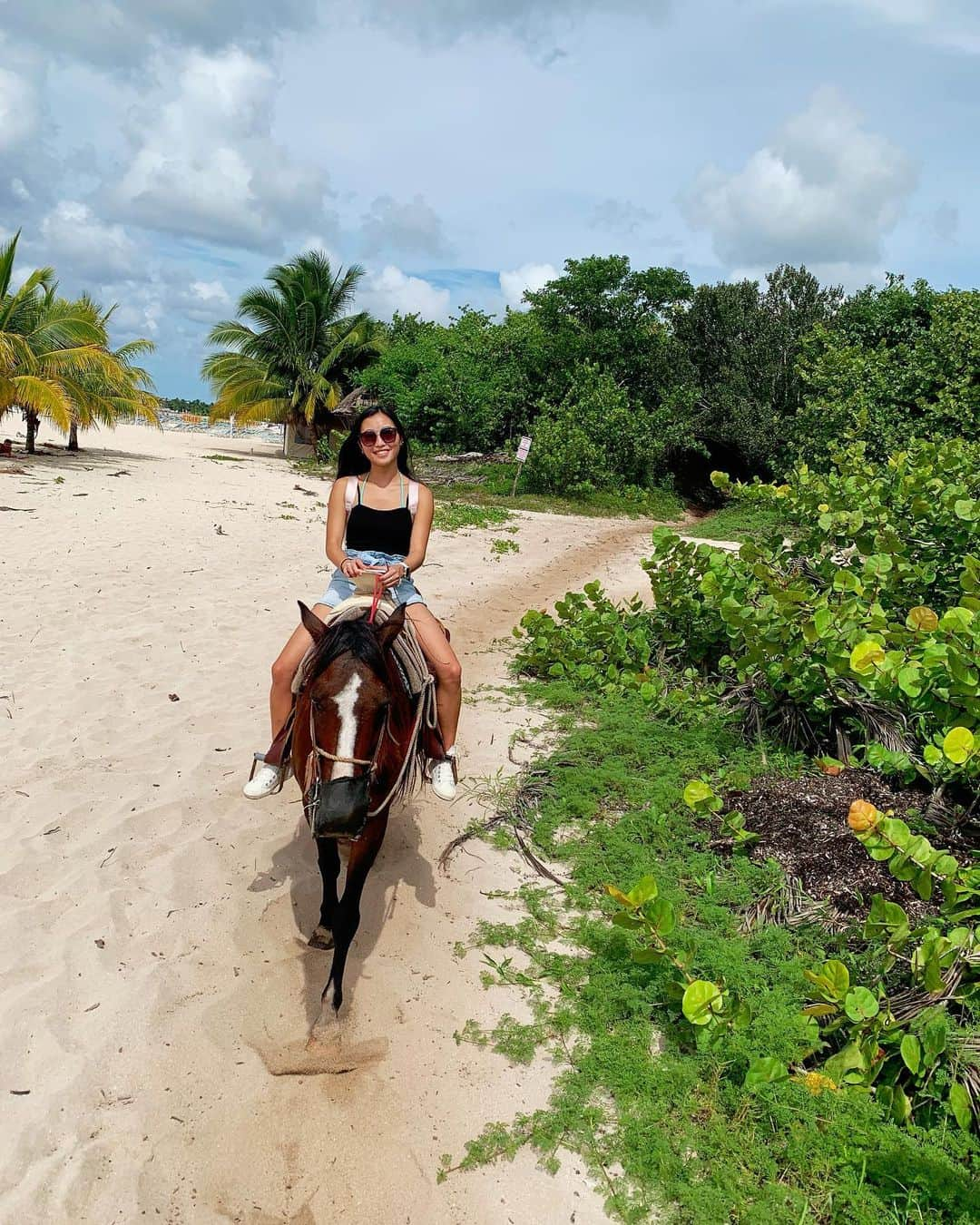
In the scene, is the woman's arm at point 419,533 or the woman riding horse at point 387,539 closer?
the woman riding horse at point 387,539

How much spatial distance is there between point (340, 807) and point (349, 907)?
0.78 meters

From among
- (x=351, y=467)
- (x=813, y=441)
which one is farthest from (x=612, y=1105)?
(x=813, y=441)

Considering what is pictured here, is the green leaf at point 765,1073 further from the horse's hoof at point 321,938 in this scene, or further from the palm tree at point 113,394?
the palm tree at point 113,394

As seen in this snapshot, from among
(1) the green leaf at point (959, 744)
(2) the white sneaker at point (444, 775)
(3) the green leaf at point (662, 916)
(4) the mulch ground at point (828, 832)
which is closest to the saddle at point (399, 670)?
(2) the white sneaker at point (444, 775)

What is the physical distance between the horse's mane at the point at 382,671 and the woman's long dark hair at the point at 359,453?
3.58 feet

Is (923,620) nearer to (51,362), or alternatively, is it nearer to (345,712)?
(345,712)

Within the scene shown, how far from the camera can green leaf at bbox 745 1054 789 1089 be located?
274 cm

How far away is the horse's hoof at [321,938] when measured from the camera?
3.68 m

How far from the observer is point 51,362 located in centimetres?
1859

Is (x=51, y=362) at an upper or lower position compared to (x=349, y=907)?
upper

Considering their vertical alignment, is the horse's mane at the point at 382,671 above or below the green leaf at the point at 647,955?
above

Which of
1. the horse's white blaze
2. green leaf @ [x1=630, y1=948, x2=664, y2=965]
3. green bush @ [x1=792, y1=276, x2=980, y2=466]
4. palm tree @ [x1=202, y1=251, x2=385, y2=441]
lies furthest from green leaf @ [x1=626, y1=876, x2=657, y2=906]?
palm tree @ [x1=202, y1=251, x2=385, y2=441]

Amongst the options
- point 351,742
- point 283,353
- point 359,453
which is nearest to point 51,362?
point 283,353

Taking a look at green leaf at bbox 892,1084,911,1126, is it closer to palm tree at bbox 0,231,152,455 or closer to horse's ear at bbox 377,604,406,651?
horse's ear at bbox 377,604,406,651
